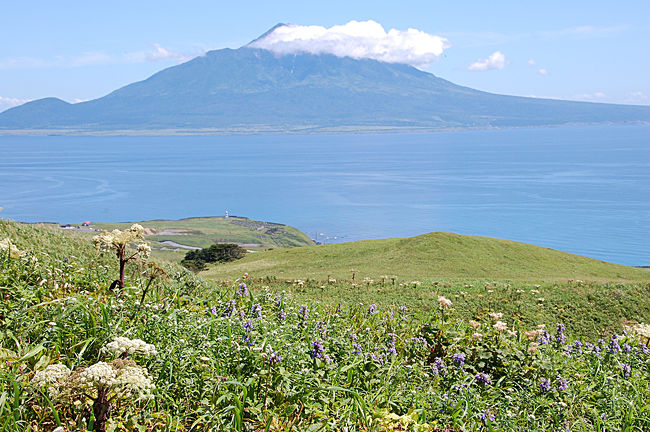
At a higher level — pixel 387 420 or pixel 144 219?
pixel 387 420

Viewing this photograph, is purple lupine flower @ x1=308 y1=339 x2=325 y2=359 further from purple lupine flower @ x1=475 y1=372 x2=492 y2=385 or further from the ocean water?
the ocean water

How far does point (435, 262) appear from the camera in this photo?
22891 mm

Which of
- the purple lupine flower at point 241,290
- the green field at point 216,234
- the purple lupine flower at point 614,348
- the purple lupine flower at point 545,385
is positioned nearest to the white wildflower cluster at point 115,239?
the purple lupine flower at point 241,290

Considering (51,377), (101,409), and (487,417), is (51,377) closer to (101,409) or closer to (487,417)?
(101,409)

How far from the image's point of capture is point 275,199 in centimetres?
15300

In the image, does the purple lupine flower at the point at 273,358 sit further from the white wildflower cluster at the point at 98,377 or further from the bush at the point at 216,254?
the bush at the point at 216,254

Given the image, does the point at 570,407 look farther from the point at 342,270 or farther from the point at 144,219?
the point at 144,219

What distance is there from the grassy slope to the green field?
57.9m

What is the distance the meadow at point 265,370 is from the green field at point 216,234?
3001 inches

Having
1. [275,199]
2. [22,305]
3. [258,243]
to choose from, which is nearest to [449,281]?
[22,305]

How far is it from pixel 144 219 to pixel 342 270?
10972 centimetres

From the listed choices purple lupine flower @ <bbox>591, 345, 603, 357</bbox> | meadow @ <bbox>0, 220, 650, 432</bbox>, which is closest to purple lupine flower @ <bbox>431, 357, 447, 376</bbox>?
meadow @ <bbox>0, 220, 650, 432</bbox>

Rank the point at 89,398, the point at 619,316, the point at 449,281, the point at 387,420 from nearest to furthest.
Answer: the point at 89,398 < the point at 387,420 < the point at 619,316 < the point at 449,281

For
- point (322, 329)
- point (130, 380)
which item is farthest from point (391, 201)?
point (130, 380)
